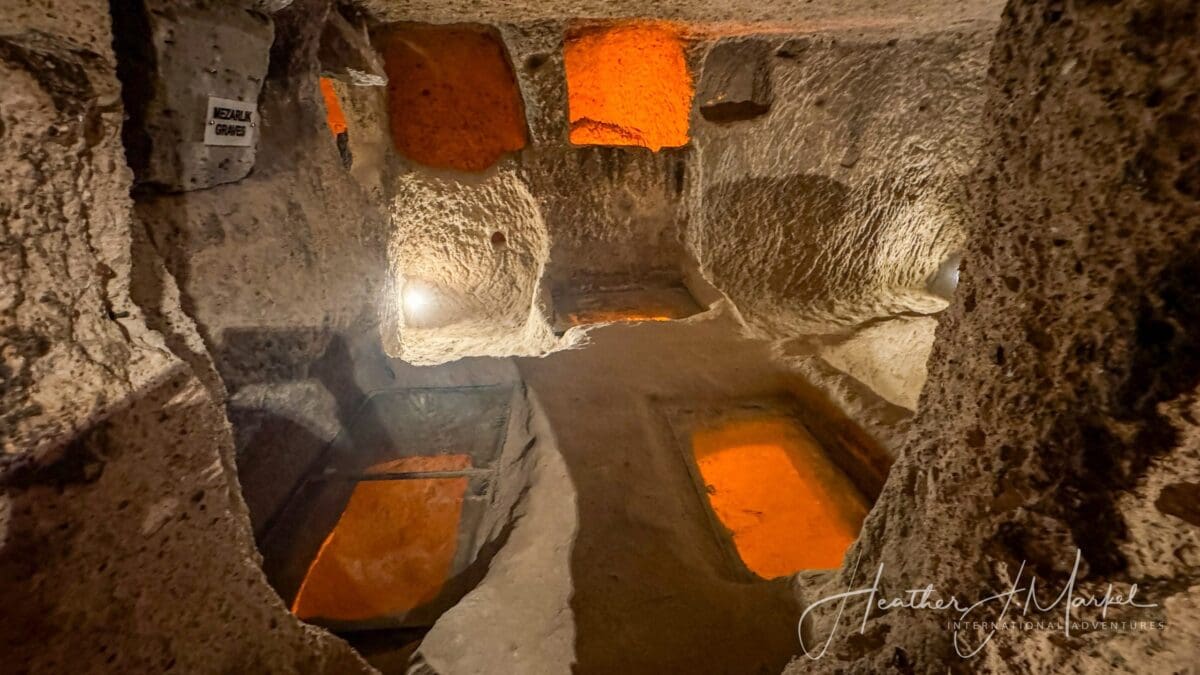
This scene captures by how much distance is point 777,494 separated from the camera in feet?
7.65

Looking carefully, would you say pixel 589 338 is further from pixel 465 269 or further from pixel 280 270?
pixel 465 269

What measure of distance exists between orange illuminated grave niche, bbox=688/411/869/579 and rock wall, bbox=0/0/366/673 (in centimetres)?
154

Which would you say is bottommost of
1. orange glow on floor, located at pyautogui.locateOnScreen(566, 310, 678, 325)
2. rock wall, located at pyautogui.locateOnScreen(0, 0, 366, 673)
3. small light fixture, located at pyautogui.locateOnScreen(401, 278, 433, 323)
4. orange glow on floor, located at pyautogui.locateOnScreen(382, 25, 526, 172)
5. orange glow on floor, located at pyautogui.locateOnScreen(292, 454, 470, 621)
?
orange glow on floor, located at pyautogui.locateOnScreen(292, 454, 470, 621)

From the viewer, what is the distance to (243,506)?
1079 millimetres

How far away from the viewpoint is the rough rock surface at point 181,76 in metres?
1.39

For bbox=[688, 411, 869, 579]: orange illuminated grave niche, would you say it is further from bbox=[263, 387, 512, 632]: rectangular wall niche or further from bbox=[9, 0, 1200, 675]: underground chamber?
bbox=[263, 387, 512, 632]: rectangular wall niche

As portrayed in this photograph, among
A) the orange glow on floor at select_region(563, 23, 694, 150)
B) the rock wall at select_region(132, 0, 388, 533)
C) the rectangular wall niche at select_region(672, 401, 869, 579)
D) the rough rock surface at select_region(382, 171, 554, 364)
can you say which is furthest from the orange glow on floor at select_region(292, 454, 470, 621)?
the orange glow on floor at select_region(563, 23, 694, 150)

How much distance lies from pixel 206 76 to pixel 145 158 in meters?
0.33

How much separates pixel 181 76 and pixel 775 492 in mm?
2665

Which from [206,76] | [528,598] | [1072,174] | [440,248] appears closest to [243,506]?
[528,598]

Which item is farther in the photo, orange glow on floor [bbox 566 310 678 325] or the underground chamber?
orange glow on floor [bbox 566 310 678 325]

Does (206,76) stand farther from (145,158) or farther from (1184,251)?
(1184,251)

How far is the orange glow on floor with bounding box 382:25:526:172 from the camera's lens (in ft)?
10.7

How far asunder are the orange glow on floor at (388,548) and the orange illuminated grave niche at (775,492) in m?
1.06
